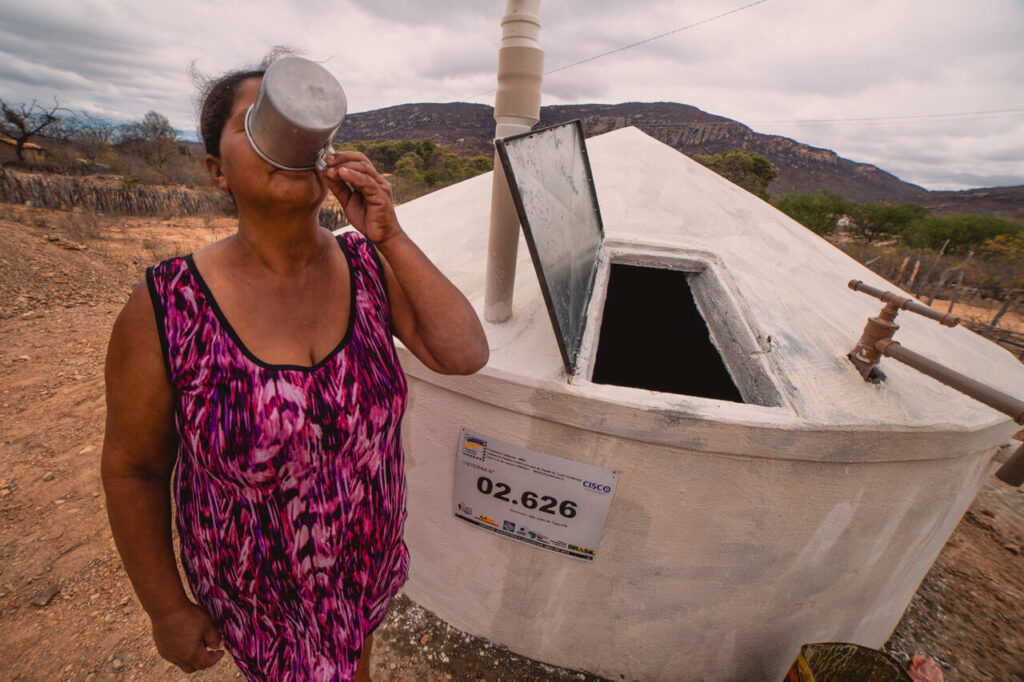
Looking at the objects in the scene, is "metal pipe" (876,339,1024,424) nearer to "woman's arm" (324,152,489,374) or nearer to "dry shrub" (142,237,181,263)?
"woman's arm" (324,152,489,374)

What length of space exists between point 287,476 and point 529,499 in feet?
3.40

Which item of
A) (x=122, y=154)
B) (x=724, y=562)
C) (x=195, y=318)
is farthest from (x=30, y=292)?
(x=122, y=154)

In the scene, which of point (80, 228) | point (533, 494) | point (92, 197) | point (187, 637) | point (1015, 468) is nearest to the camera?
point (187, 637)

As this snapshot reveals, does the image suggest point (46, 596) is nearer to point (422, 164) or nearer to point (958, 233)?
point (958, 233)

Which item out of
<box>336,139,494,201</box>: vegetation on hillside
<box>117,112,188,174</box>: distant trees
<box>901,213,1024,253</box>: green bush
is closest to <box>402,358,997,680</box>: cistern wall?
<box>336,139,494,201</box>: vegetation on hillside

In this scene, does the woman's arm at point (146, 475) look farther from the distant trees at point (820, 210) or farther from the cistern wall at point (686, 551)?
the distant trees at point (820, 210)

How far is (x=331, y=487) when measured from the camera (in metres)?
1.09

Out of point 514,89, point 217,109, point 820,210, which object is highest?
point 514,89

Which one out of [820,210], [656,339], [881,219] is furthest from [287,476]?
[881,219]

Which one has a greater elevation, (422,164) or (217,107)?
(217,107)

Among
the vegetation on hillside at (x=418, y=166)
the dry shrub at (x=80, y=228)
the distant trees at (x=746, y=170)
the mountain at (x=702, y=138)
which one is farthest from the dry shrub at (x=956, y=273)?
the mountain at (x=702, y=138)

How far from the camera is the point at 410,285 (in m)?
1.12

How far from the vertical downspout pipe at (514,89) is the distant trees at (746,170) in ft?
86.0

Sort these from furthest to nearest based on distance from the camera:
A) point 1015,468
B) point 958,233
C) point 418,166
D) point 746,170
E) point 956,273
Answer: point 418,166 < point 746,170 < point 958,233 < point 956,273 < point 1015,468
